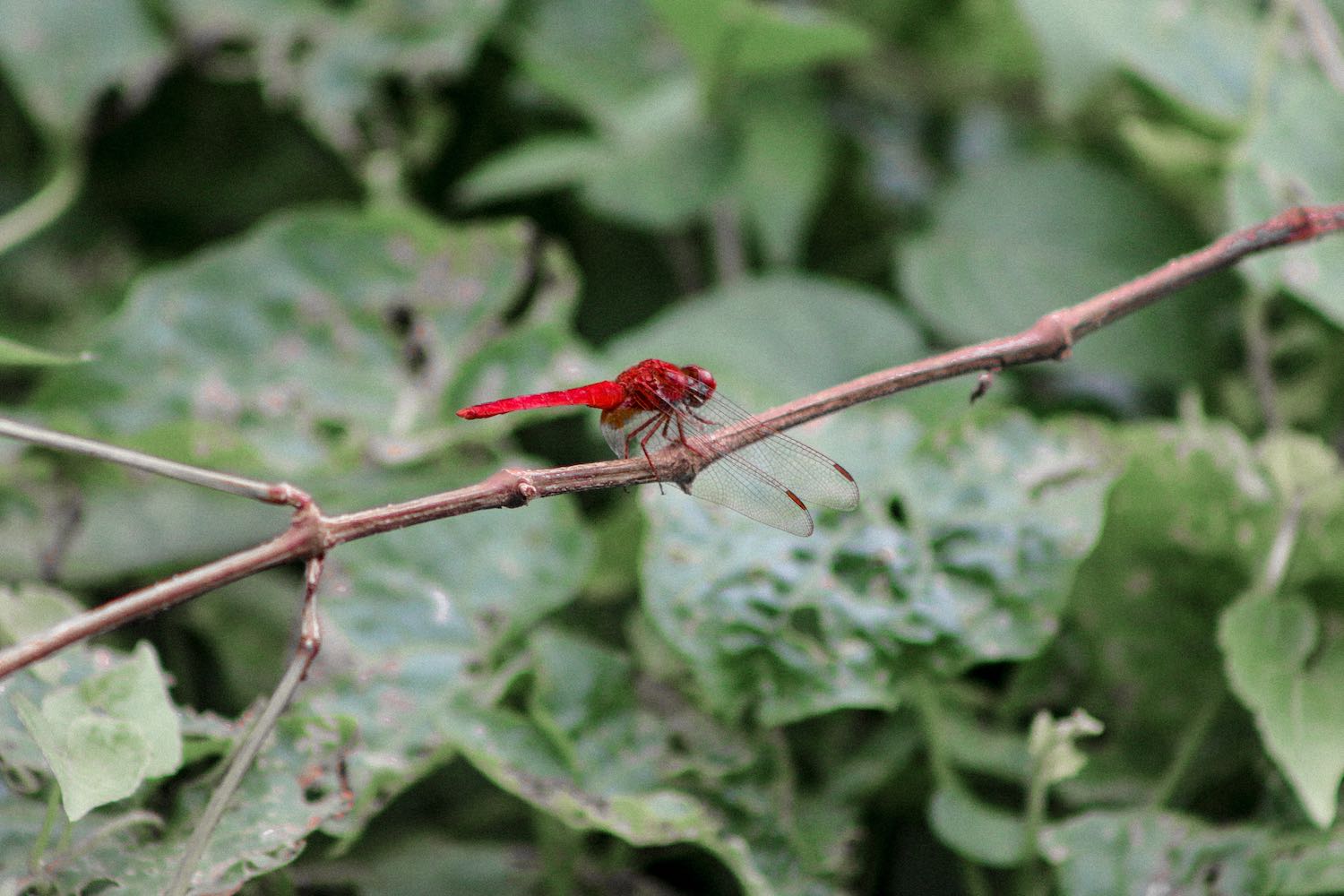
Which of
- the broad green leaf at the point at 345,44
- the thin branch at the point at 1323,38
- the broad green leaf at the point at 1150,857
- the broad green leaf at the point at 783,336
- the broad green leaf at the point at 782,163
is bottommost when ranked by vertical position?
the broad green leaf at the point at 1150,857

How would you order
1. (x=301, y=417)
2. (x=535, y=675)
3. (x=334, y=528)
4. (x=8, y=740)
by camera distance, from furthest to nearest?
(x=301, y=417)
(x=535, y=675)
(x=8, y=740)
(x=334, y=528)

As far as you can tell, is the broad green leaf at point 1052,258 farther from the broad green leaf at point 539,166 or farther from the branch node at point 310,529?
the branch node at point 310,529

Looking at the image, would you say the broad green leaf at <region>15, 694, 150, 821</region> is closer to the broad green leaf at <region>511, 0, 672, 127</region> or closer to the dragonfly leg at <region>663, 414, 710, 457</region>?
the dragonfly leg at <region>663, 414, 710, 457</region>

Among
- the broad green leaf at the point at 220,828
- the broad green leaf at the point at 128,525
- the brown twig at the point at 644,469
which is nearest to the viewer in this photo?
the brown twig at the point at 644,469

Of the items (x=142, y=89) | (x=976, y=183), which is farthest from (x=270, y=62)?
(x=976, y=183)

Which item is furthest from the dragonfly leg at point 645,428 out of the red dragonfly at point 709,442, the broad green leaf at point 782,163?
the broad green leaf at point 782,163

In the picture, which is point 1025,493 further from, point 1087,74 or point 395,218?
point 395,218

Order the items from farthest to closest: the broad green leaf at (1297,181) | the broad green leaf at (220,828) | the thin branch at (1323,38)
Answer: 1. the thin branch at (1323,38)
2. the broad green leaf at (1297,181)
3. the broad green leaf at (220,828)

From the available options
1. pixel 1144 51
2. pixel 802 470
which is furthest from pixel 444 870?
pixel 1144 51
